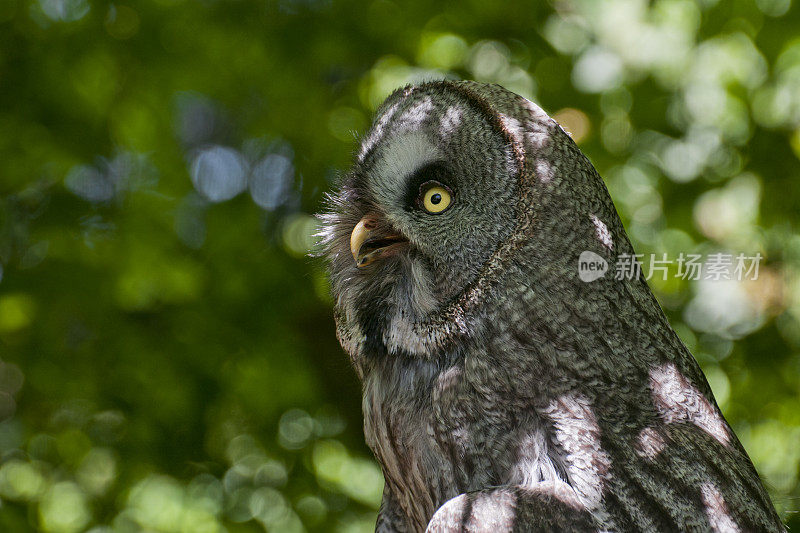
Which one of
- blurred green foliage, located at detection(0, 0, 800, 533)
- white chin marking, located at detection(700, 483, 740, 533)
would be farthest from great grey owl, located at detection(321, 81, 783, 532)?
blurred green foliage, located at detection(0, 0, 800, 533)

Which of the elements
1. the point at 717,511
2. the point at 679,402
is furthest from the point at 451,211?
the point at 717,511

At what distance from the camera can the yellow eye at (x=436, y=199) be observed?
168 cm

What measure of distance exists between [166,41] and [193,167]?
1.73ft

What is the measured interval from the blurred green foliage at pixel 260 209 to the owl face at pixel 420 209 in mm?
964

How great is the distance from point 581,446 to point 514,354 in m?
0.22

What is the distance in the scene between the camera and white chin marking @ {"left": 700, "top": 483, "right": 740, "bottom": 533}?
1.38 meters

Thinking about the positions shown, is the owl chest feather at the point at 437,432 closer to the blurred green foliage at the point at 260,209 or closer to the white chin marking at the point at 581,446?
the white chin marking at the point at 581,446

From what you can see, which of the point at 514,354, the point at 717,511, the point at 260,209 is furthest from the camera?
the point at 260,209

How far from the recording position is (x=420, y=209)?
68.0 inches

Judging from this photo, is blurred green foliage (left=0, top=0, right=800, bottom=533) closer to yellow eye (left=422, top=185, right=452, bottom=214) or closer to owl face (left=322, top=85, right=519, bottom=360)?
owl face (left=322, top=85, right=519, bottom=360)

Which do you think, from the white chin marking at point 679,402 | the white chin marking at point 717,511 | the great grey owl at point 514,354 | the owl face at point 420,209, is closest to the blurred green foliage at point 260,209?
the owl face at point 420,209

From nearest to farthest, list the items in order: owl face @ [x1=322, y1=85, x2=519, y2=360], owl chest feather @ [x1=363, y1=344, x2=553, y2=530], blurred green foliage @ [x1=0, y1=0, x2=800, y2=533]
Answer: owl chest feather @ [x1=363, y1=344, x2=553, y2=530] < owl face @ [x1=322, y1=85, x2=519, y2=360] < blurred green foliage @ [x1=0, y1=0, x2=800, y2=533]

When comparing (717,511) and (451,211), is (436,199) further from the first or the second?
(717,511)

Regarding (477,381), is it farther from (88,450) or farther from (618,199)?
(88,450)
